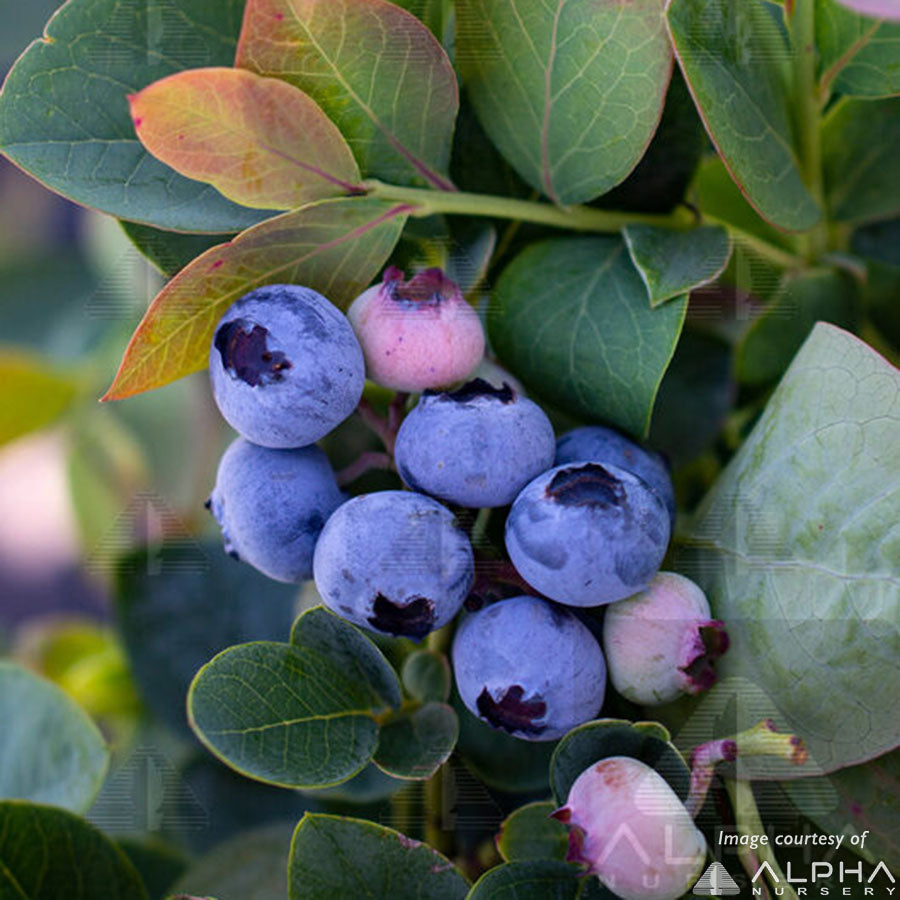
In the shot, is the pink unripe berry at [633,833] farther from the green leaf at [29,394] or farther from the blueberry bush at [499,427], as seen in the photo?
the green leaf at [29,394]

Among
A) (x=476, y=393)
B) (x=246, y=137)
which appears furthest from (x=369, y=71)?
(x=476, y=393)

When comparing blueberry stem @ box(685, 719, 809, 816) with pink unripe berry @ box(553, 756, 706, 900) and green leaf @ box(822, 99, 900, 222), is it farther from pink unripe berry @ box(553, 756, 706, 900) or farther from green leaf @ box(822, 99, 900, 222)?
green leaf @ box(822, 99, 900, 222)

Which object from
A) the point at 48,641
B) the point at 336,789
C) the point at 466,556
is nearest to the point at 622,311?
the point at 466,556

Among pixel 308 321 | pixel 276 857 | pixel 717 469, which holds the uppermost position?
pixel 308 321

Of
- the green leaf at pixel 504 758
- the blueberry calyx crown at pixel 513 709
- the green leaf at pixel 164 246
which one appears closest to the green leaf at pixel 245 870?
the green leaf at pixel 504 758

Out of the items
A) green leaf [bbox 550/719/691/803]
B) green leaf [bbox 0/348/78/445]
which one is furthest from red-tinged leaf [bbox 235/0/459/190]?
green leaf [bbox 0/348/78/445]

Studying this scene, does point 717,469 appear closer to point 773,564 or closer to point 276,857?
point 773,564
